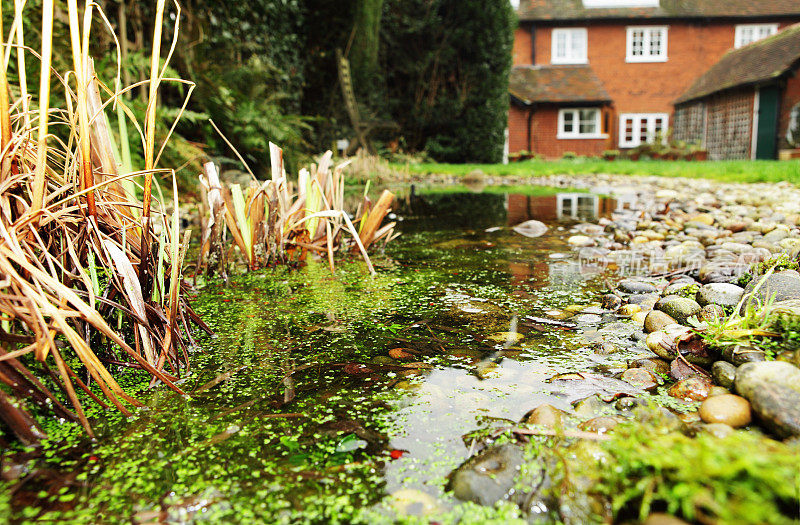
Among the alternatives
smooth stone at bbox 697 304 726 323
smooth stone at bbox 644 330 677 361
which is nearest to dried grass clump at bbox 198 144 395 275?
smooth stone at bbox 644 330 677 361

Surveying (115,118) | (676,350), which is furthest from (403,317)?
(115,118)

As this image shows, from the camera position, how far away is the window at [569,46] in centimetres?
1855

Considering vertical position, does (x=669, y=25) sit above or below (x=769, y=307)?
above

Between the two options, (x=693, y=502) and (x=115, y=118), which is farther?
(x=115, y=118)

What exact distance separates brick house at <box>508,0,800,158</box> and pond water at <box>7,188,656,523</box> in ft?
55.7

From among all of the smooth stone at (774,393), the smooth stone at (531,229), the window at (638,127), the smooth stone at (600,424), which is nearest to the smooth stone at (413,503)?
the smooth stone at (600,424)

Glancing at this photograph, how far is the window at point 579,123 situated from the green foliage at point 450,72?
19.8 feet

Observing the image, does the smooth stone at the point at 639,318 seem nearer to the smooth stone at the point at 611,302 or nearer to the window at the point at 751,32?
the smooth stone at the point at 611,302

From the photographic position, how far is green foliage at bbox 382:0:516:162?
11.9 meters

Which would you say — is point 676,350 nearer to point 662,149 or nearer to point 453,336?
point 453,336

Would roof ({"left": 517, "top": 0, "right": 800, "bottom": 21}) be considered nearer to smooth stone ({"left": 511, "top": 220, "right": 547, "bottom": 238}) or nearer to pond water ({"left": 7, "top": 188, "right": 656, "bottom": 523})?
smooth stone ({"left": 511, "top": 220, "right": 547, "bottom": 238})

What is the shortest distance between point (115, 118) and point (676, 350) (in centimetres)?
439

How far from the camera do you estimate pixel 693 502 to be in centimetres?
68

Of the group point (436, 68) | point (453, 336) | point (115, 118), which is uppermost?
point (436, 68)
